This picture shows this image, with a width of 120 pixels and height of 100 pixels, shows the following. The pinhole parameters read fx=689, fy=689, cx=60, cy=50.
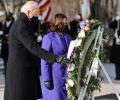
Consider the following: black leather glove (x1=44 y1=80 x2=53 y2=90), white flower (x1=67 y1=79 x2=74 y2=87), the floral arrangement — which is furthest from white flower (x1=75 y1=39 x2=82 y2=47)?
black leather glove (x1=44 y1=80 x2=53 y2=90)

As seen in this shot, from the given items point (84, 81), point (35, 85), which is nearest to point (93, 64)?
point (84, 81)

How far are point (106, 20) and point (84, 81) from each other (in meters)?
19.7

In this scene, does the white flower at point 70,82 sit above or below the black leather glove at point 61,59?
below

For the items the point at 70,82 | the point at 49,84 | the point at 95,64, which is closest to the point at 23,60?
the point at 70,82

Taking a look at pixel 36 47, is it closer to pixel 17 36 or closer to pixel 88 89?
pixel 17 36

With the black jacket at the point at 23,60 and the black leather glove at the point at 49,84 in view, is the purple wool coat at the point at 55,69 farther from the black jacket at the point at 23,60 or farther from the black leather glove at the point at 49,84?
the black jacket at the point at 23,60

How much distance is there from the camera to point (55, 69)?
375 inches

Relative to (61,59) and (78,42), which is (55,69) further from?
(61,59)

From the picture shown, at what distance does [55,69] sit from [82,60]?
92cm

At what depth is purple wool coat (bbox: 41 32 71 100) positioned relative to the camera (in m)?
9.46

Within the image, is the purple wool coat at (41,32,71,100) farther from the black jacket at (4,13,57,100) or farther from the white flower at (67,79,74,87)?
the black jacket at (4,13,57,100)

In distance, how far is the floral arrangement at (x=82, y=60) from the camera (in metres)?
8.71

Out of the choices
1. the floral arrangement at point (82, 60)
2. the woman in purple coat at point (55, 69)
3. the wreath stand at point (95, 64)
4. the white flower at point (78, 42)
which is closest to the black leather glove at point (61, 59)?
the floral arrangement at point (82, 60)

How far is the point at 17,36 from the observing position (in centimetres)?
825
